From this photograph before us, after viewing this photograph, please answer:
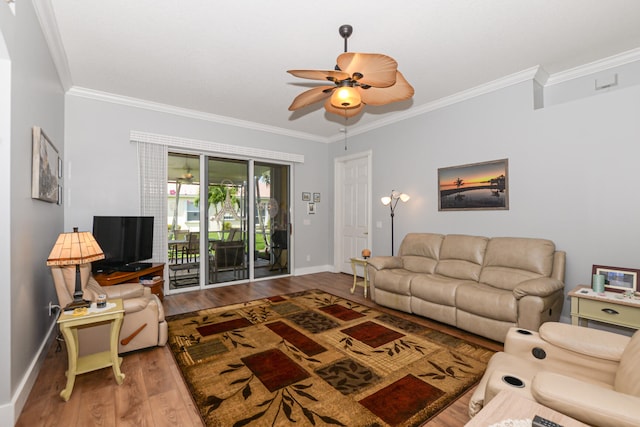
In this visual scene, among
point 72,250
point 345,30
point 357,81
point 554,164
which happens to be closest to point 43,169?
point 72,250

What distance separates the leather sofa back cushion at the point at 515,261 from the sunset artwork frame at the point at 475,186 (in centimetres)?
54

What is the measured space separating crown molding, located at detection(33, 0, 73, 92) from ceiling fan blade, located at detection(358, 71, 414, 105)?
2606 millimetres

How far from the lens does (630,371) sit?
4.42 ft

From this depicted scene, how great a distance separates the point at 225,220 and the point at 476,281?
4045 millimetres

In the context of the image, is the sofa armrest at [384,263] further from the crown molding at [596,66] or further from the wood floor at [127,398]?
the crown molding at [596,66]

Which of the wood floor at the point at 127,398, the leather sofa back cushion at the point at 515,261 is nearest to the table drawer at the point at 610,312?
the leather sofa back cushion at the point at 515,261

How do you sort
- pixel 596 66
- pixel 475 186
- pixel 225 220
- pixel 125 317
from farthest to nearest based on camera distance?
pixel 225 220 < pixel 475 186 < pixel 596 66 < pixel 125 317

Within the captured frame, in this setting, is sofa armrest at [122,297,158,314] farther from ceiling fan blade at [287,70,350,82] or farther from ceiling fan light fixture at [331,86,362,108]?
ceiling fan light fixture at [331,86,362,108]

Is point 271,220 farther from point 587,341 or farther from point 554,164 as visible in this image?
point 587,341

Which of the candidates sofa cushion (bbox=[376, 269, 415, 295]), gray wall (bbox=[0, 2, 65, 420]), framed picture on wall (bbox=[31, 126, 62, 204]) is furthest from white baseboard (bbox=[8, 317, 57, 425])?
sofa cushion (bbox=[376, 269, 415, 295])

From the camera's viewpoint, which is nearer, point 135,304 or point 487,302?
point 135,304

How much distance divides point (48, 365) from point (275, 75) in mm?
3615

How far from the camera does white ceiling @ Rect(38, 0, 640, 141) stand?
8.04ft

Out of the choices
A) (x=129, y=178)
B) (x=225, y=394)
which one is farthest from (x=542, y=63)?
(x=129, y=178)
